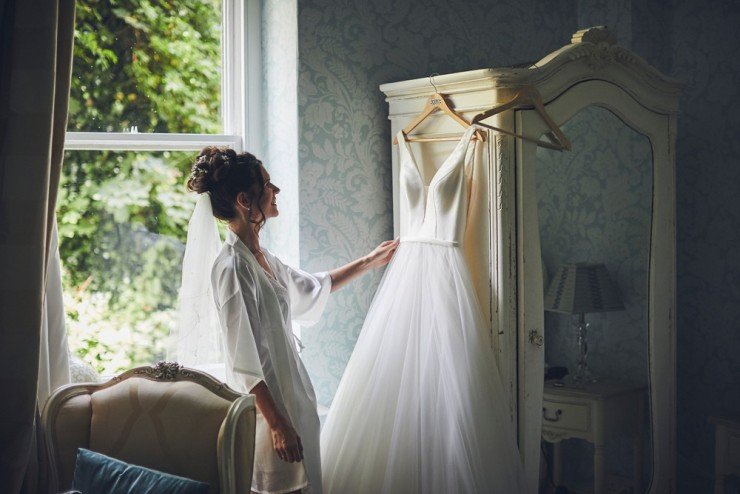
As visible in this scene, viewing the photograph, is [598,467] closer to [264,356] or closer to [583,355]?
[583,355]

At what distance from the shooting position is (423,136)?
7.82 feet

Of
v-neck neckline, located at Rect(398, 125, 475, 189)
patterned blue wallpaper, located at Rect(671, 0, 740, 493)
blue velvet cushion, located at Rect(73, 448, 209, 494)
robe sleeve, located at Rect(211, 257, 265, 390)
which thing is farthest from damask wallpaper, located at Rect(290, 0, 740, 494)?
blue velvet cushion, located at Rect(73, 448, 209, 494)

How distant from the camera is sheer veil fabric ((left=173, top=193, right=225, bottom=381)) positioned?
209 centimetres

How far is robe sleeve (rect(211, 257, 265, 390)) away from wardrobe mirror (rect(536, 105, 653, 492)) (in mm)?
853

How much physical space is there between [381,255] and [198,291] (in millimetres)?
608

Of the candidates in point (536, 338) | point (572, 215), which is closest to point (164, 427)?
point (536, 338)

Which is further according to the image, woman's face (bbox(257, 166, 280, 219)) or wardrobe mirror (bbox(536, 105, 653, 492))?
wardrobe mirror (bbox(536, 105, 653, 492))

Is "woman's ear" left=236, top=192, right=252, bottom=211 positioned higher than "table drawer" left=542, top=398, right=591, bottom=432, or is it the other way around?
"woman's ear" left=236, top=192, right=252, bottom=211

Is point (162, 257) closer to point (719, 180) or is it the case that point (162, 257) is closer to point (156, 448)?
point (156, 448)

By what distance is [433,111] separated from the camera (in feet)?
7.68

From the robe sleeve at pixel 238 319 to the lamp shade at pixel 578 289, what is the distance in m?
0.86

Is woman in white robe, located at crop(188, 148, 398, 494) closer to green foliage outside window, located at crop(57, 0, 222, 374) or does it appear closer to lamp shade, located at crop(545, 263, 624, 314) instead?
green foliage outside window, located at crop(57, 0, 222, 374)

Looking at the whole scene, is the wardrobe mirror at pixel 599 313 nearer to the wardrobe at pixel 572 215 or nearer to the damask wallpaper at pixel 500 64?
the wardrobe at pixel 572 215

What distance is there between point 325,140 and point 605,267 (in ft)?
3.11
